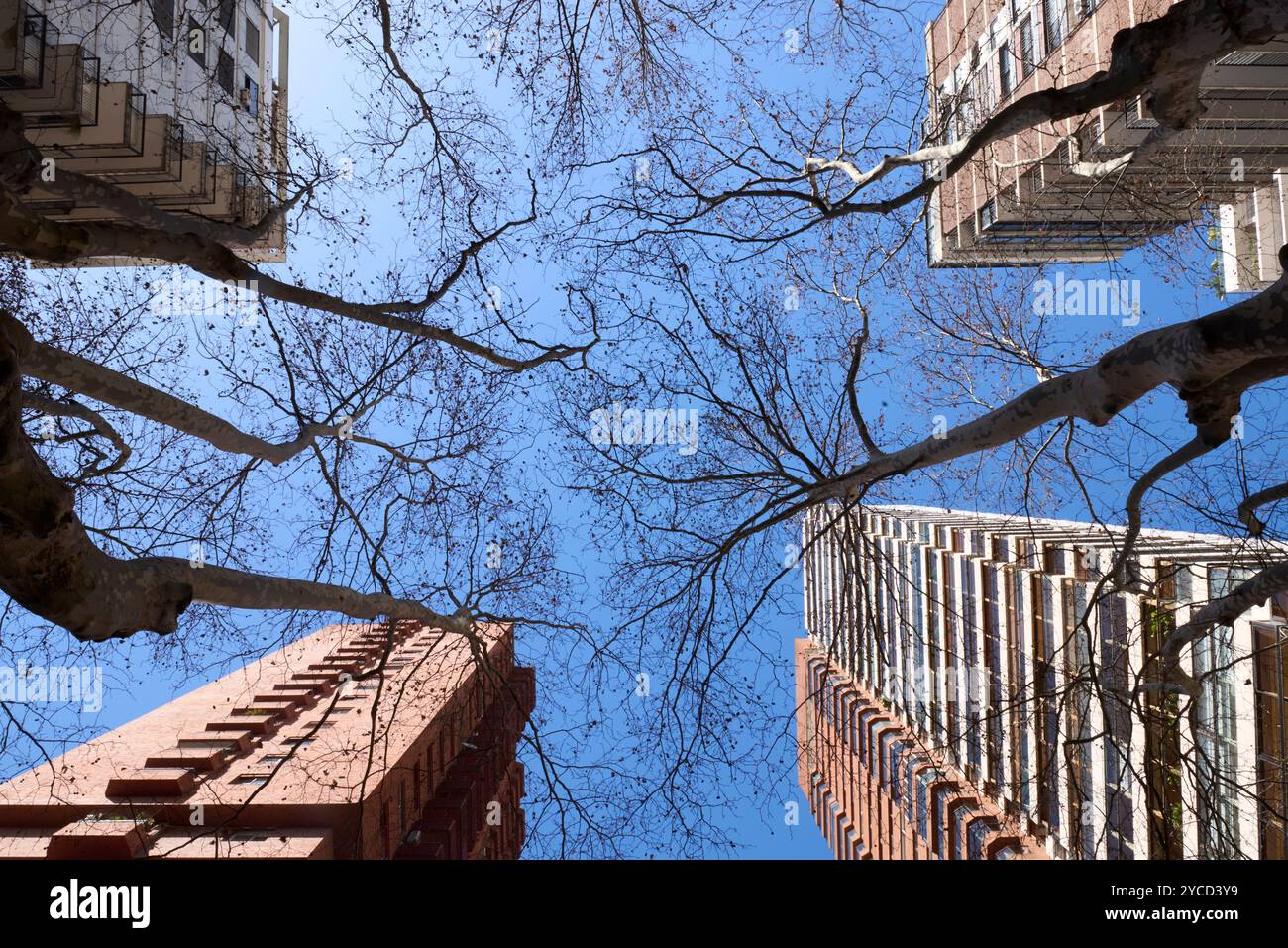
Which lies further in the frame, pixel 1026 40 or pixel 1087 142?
pixel 1026 40

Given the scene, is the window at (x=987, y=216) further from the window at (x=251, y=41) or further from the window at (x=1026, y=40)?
the window at (x=251, y=41)

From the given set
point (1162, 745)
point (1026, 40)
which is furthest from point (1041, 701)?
point (1026, 40)

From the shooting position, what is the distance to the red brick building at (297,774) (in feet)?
32.8

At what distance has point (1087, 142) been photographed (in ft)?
49.3

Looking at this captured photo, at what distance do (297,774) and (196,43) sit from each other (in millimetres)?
12654

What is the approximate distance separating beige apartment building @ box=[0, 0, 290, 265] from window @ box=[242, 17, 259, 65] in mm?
25

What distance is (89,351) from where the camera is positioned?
906cm

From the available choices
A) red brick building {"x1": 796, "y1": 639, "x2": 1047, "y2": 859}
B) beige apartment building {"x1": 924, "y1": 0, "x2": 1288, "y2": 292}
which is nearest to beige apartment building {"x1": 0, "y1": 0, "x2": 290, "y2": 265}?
beige apartment building {"x1": 924, "y1": 0, "x2": 1288, "y2": 292}

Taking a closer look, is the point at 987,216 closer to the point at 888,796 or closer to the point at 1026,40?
the point at 1026,40

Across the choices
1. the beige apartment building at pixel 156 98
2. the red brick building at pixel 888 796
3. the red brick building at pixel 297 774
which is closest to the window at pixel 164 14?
the beige apartment building at pixel 156 98

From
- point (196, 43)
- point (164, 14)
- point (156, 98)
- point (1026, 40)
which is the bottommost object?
point (164, 14)

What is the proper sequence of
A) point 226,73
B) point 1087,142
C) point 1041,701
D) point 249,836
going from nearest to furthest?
point 249,836 → point 1041,701 → point 226,73 → point 1087,142

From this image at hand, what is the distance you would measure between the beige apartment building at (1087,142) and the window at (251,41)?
1304 cm
